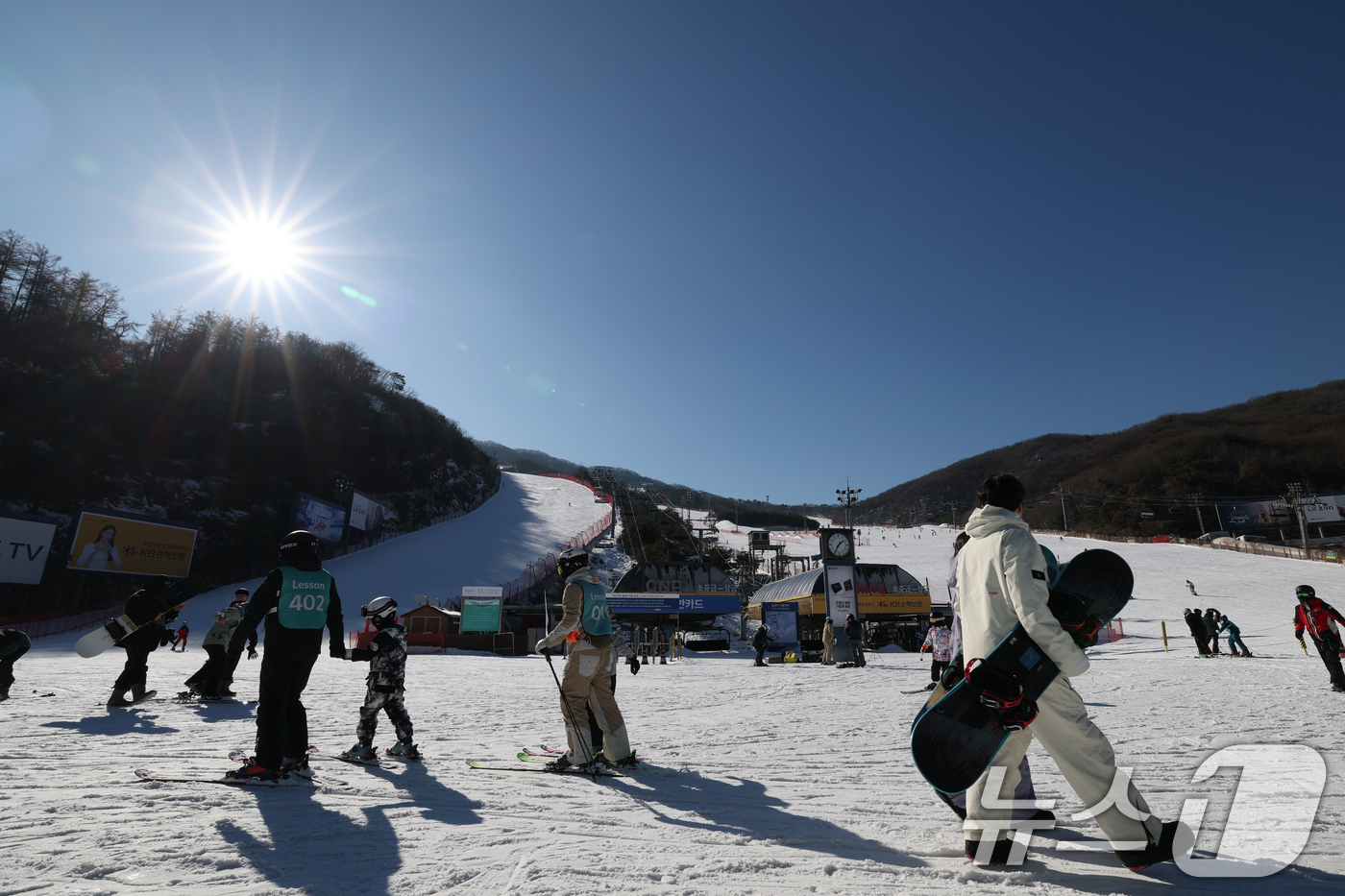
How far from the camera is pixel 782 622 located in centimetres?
2439

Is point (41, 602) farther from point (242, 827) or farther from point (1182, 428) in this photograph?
point (1182, 428)

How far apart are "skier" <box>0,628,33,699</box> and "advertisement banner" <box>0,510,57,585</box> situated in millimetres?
26171

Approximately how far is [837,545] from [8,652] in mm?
20997

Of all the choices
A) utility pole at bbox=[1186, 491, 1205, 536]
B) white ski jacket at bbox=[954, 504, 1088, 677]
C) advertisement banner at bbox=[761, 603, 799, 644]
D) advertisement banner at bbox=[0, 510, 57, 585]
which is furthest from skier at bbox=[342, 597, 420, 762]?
utility pole at bbox=[1186, 491, 1205, 536]

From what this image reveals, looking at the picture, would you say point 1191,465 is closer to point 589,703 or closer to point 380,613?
point 589,703

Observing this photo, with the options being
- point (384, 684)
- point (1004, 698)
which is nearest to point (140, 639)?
point (384, 684)

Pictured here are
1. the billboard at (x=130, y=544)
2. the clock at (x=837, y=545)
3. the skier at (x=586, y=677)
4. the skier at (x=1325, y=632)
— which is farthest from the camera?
the billboard at (x=130, y=544)

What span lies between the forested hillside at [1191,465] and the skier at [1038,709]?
290 ft

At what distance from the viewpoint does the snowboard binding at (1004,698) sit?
244 cm

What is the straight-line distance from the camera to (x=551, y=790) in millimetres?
4027

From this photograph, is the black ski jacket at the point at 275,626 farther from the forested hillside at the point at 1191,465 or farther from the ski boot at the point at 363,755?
the forested hillside at the point at 1191,465

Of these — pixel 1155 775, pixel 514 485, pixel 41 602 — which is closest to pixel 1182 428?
pixel 514 485

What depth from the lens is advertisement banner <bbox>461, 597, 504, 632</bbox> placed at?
24703 mm

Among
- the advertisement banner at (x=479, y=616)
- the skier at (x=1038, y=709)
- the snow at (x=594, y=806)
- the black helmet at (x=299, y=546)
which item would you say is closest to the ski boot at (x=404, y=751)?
the snow at (x=594, y=806)
